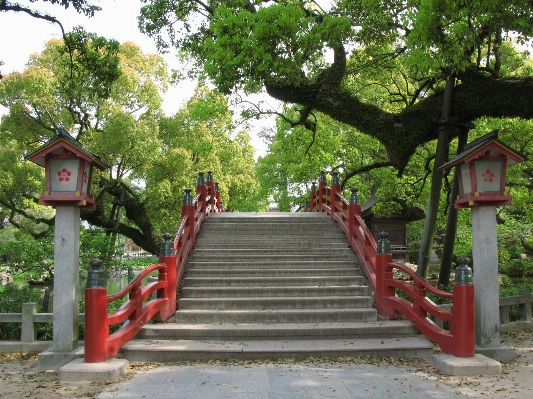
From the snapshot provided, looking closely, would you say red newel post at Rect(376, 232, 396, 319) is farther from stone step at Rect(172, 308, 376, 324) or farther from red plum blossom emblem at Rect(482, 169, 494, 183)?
red plum blossom emblem at Rect(482, 169, 494, 183)

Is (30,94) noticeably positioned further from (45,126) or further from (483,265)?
(483,265)

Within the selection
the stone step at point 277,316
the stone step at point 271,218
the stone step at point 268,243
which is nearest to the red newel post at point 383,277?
the stone step at point 277,316

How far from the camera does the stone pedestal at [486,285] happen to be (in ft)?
22.7

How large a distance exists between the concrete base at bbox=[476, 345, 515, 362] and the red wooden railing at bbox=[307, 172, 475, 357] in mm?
456

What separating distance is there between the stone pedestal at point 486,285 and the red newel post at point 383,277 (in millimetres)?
1831

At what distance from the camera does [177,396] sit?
18.0 ft

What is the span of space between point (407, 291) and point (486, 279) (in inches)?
52.2

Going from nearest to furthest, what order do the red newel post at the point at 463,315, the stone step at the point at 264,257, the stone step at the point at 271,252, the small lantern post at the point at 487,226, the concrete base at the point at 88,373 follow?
the concrete base at the point at 88,373
the red newel post at the point at 463,315
the small lantern post at the point at 487,226
the stone step at the point at 264,257
the stone step at the point at 271,252

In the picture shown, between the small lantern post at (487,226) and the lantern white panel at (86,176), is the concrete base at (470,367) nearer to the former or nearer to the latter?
the small lantern post at (487,226)

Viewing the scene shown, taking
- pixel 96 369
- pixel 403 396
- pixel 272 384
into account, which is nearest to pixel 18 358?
pixel 96 369

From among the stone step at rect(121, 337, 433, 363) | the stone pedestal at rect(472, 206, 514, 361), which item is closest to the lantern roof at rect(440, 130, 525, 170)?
the stone pedestal at rect(472, 206, 514, 361)

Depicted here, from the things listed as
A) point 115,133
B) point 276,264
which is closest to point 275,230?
point 276,264

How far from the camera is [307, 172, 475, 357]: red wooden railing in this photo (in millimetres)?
6586

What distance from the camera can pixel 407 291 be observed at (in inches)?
311
